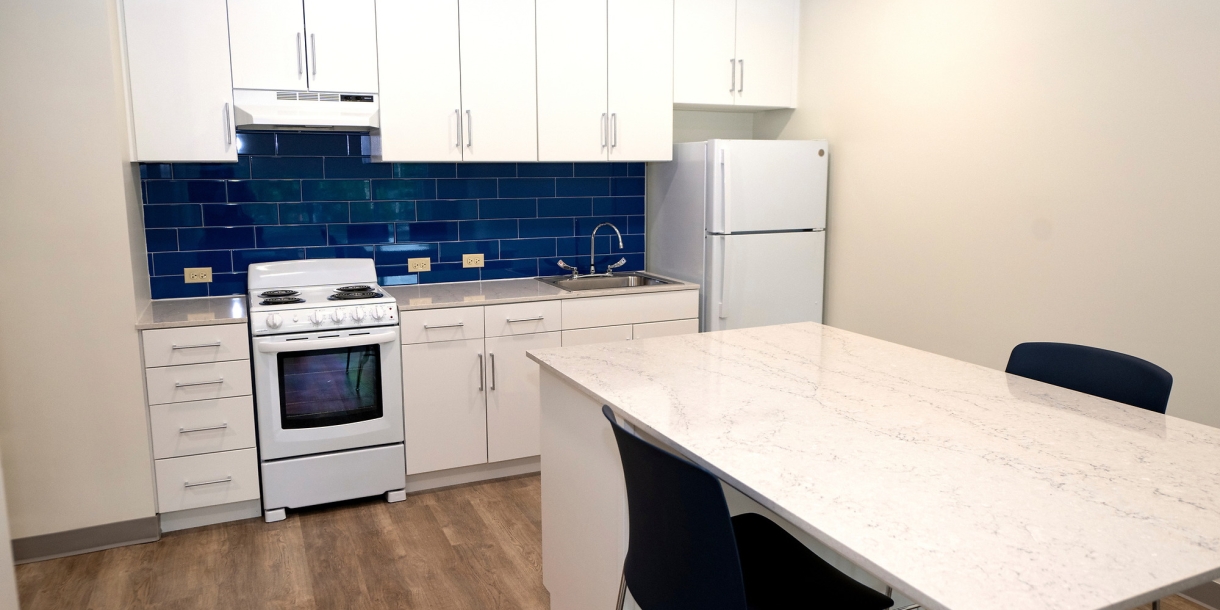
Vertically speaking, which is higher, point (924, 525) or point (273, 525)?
point (924, 525)

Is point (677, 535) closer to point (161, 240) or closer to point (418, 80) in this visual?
point (418, 80)

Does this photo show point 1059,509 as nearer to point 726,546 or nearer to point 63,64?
point 726,546

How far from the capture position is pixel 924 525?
1.29 m

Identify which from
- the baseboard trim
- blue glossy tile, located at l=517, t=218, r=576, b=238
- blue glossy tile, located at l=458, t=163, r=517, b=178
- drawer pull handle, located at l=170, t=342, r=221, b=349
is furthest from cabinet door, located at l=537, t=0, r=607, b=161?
the baseboard trim

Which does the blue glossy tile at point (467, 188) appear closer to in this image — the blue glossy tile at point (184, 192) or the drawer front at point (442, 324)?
the drawer front at point (442, 324)

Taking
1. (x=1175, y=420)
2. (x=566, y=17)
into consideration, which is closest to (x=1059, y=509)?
(x=1175, y=420)

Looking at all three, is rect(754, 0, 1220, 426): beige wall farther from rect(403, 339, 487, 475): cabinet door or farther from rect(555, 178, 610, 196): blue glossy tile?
rect(403, 339, 487, 475): cabinet door

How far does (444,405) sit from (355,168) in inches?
47.9

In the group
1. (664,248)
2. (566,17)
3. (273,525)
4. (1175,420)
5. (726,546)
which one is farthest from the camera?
(664,248)

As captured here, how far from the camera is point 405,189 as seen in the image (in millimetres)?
4008

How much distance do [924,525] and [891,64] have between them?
3.04 meters

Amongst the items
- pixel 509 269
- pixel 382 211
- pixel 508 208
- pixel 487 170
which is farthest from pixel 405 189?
pixel 509 269

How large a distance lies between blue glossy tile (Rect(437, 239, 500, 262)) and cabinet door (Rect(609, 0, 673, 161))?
787 mm

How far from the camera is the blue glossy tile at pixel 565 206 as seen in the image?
14.3ft
